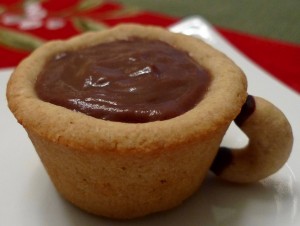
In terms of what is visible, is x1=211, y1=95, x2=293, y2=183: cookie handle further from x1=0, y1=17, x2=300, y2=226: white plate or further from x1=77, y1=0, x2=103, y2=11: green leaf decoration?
x1=77, y1=0, x2=103, y2=11: green leaf decoration

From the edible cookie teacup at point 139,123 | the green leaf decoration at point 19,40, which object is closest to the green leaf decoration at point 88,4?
the green leaf decoration at point 19,40

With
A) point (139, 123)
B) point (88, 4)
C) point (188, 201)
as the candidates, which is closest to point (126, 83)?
point (139, 123)

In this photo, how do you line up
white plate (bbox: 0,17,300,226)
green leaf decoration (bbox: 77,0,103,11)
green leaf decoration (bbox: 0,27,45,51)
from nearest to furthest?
white plate (bbox: 0,17,300,226) → green leaf decoration (bbox: 0,27,45,51) → green leaf decoration (bbox: 77,0,103,11)

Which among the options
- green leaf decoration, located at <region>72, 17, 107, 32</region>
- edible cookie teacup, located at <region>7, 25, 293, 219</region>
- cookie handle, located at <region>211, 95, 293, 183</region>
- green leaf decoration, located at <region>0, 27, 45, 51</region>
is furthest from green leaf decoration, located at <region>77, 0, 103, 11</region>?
cookie handle, located at <region>211, 95, 293, 183</region>

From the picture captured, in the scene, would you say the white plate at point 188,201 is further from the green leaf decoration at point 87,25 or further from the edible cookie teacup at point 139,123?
the green leaf decoration at point 87,25

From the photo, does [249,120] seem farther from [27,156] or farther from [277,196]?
[27,156]

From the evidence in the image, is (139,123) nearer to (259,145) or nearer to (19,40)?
(259,145)

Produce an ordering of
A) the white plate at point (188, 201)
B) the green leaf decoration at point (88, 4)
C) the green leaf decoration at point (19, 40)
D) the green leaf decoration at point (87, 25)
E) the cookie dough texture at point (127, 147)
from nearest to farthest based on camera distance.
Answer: the cookie dough texture at point (127, 147) → the white plate at point (188, 201) → the green leaf decoration at point (19, 40) → the green leaf decoration at point (87, 25) → the green leaf decoration at point (88, 4)
